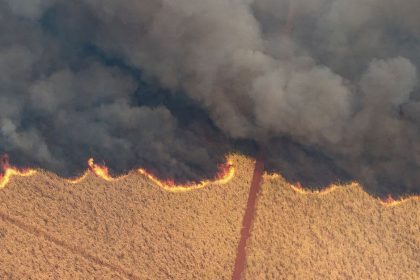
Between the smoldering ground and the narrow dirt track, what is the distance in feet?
0.80

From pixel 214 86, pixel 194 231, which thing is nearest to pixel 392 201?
pixel 194 231

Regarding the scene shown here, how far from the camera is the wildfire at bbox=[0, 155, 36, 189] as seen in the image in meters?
8.78

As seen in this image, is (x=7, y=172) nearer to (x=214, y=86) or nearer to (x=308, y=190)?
(x=214, y=86)

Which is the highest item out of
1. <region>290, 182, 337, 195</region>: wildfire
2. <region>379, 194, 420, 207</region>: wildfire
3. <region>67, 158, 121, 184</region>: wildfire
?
<region>379, 194, 420, 207</region>: wildfire

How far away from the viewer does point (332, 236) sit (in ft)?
27.2

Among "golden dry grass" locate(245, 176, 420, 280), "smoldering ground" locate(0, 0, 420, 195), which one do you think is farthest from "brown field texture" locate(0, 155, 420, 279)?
"smoldering ground" locate(0, 0, 420, 195)

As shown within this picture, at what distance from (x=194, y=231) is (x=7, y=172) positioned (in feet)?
12.7

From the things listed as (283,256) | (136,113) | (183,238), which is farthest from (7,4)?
(283,256)

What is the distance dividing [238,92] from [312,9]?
212 cm

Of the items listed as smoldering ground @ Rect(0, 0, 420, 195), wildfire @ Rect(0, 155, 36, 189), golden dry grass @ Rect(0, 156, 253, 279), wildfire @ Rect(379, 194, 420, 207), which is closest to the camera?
smoldering ground @ Rect(0, 0, 420, 195)

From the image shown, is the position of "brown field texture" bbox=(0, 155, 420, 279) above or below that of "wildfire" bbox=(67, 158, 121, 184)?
below

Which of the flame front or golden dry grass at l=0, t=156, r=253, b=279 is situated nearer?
golden dry grass at l=0, t=156, r=253, b=279

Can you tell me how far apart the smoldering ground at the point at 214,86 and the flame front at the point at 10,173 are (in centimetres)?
19

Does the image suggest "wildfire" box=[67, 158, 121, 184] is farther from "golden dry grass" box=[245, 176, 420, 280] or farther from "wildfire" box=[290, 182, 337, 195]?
"wildfire" box=[290, 182, 337, 195]
